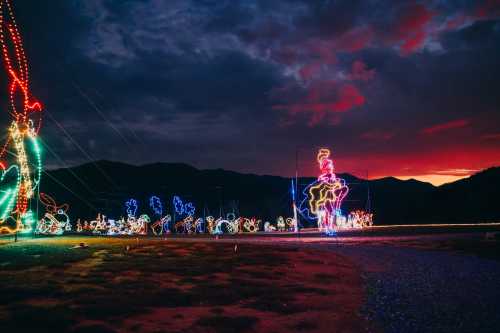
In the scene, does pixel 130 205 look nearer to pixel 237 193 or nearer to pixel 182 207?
pixel 182 207

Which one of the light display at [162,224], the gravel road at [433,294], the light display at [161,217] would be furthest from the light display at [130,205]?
the gravel road at [433,294]

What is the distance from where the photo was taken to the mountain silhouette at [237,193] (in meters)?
95.1

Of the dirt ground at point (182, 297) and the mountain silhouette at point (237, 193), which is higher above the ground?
the mountain silhouette at point (237, 193)

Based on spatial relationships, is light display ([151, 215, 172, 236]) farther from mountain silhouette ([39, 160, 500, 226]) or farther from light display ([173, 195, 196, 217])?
mountain silhouette ([39, 160, 500, 226])

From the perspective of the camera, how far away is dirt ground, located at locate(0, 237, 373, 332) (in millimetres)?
7895

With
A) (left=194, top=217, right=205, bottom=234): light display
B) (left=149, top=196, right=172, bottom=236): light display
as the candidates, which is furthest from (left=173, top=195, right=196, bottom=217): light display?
(left=194, top=217, right=205, bottom=234): light display

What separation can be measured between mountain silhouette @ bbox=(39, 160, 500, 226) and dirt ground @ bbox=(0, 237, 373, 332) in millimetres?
74051

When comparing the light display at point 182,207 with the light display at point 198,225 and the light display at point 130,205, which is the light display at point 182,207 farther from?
the light display at point 130,205

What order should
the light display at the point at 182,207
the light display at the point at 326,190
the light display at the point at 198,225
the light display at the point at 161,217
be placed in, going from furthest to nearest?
the light display at the point at 198,225
the light display at the point at 182,207
the light display at the point at 161,217
the light display at the point at 326,190

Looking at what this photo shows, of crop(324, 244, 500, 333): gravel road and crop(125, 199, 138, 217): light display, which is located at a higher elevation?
crop(125, 199, 138, 217): light display

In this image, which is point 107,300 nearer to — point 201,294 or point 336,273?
point 201,294

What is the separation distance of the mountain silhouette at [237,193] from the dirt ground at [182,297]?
7405cm

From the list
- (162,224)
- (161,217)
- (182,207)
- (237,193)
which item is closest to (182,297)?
(182,207)

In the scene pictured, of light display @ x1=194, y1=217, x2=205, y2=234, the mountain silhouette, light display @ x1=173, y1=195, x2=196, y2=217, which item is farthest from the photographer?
the mountain silhouette
